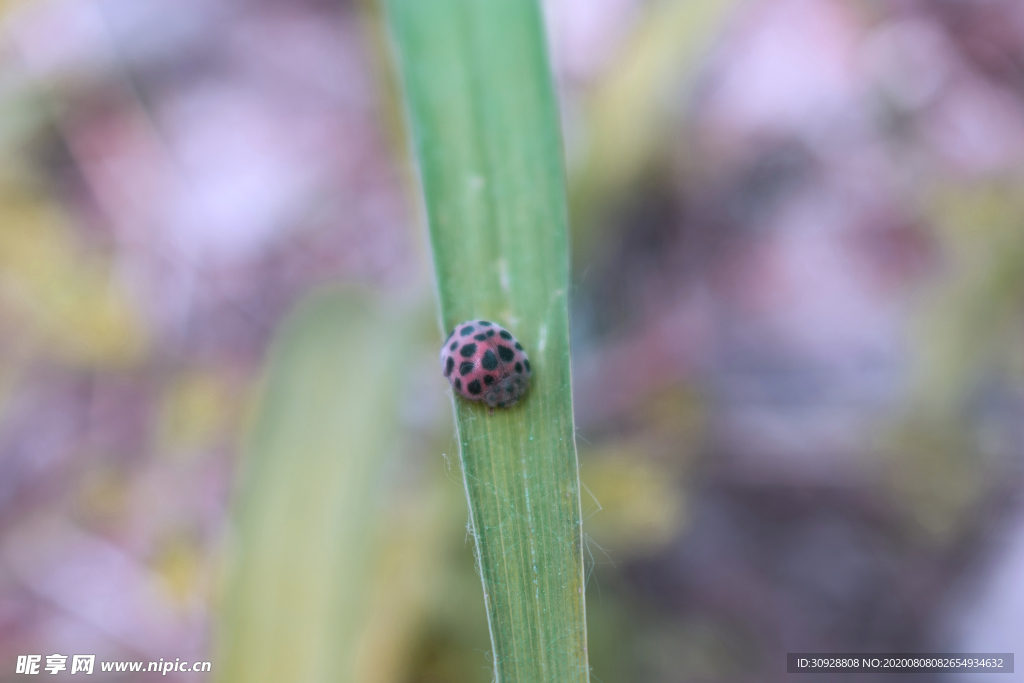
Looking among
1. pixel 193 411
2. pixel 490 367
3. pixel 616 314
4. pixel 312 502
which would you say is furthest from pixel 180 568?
pixel 616 314

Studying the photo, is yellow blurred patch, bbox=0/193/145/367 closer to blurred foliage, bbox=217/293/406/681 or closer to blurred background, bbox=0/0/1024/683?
blurred background, bbox=0/0/1024/683

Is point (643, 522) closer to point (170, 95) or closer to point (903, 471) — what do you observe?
point (903, 471)

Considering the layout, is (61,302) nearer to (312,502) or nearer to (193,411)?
(193,411)

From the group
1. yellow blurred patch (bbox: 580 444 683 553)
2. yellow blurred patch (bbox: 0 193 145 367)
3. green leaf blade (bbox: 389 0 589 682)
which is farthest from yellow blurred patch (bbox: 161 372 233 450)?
green leaf blade (bbox: 389 0 589 682)

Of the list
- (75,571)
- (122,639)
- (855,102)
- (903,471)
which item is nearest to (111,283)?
(75,571)

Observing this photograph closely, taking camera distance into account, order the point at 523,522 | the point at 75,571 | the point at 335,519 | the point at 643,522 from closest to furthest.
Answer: the point at 523,522 → the point at 335,519 → the point at 643,522 → the point at 75,571
